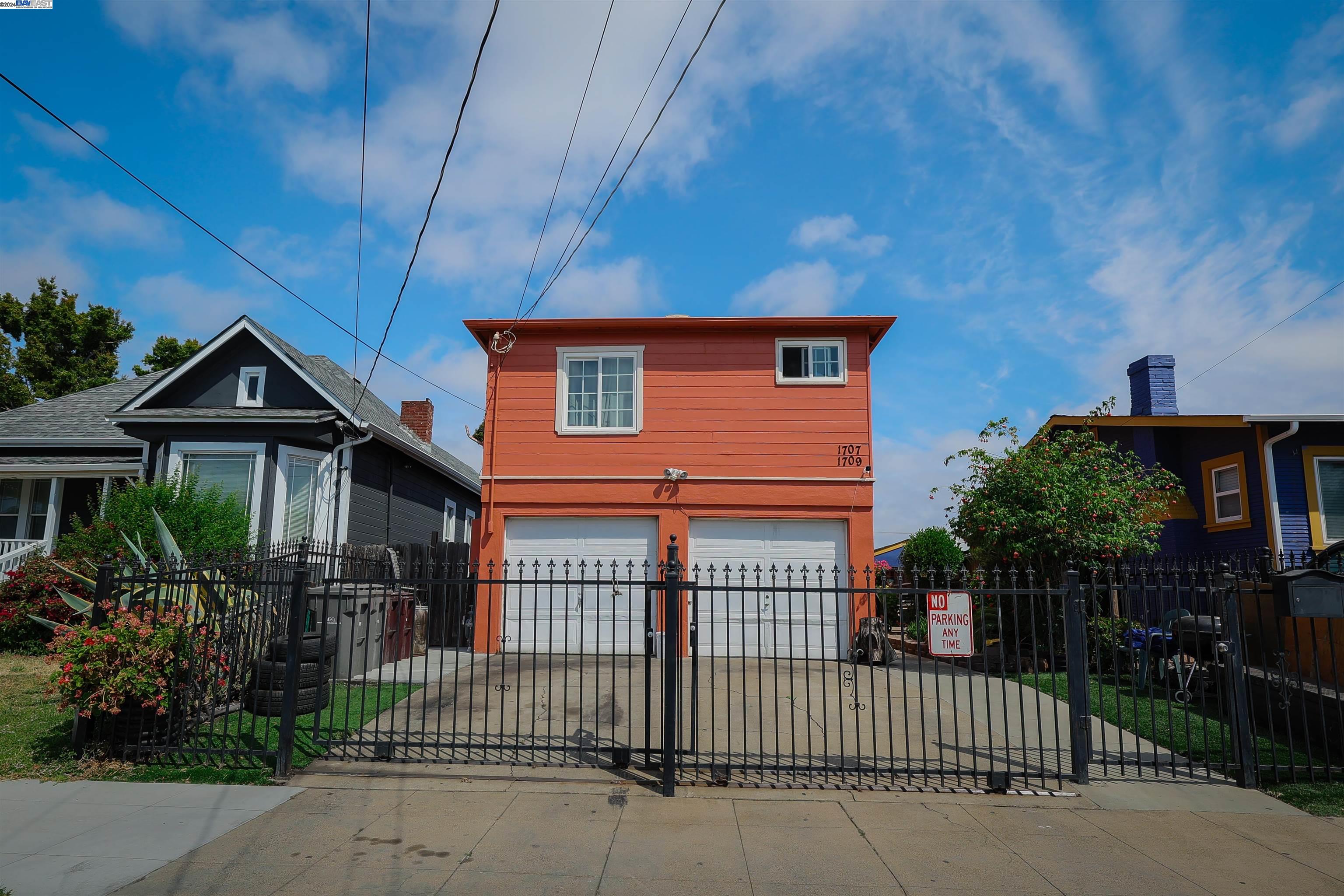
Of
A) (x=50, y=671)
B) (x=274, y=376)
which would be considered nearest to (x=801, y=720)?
(x=50, y=671)

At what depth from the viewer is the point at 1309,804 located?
627 cm

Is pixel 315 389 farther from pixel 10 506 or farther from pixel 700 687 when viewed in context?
pixel 700 687

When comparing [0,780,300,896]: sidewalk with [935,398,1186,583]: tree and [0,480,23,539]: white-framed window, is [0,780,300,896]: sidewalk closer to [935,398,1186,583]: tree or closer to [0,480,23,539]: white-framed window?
[935,398,1186,583]: tree

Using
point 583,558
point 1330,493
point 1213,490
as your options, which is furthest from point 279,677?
point 1330,493

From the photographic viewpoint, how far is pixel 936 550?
21594 millimetres

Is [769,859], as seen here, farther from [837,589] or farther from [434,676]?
[434,676]

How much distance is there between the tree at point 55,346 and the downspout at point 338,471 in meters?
15.9

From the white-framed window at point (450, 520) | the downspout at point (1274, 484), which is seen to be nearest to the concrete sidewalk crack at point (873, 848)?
the downspout at point (1274, 484)

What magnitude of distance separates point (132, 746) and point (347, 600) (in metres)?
3.89

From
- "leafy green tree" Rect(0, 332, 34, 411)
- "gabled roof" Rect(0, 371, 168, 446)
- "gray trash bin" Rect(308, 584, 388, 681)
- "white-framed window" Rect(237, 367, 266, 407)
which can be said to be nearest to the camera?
"gray trash bin" Rect(308, 584, 388, 681)

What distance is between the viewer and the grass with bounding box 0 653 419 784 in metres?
6.67

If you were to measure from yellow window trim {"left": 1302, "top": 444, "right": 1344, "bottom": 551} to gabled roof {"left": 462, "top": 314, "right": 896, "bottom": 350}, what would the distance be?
837 cm

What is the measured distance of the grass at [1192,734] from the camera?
6.32 metres

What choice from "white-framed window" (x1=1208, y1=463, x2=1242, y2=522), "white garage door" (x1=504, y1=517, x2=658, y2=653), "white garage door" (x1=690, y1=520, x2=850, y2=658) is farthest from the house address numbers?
"white-framed window" (x1=1208, y1=463, x2=1242, y2=522)
